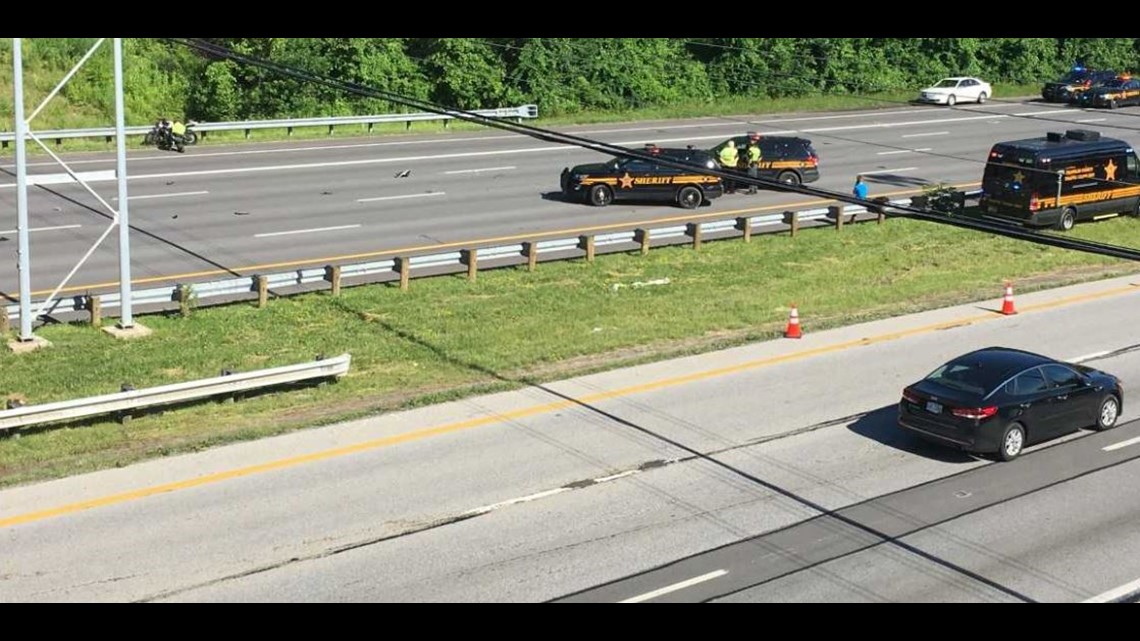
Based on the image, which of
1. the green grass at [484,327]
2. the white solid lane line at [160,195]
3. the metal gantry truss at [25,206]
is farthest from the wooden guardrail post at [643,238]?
the white solid lane line at [160,195]

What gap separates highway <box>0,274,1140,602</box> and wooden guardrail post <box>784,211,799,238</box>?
1261 centimetres

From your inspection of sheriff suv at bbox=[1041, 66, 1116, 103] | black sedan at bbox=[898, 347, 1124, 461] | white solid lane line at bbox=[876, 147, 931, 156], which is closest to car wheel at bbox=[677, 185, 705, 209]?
white solid lane line at bbox=[876, 147, 931, 156]

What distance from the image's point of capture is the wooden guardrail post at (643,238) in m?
30.1

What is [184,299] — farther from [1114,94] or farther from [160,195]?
[1114,94]

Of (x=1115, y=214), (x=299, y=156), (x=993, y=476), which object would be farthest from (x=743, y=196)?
(x=993, y=476)

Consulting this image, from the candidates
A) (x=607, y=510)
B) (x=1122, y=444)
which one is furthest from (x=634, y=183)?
(x=607, y=510)

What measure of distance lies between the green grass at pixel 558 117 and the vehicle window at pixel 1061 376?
3291cm

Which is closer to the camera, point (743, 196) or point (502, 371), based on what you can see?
point (502, 371)

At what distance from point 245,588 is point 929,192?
27497mm

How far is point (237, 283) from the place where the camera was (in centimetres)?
2456

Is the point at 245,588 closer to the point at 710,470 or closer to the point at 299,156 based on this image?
the point at 710,470

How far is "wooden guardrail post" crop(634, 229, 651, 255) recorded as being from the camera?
3012 cm

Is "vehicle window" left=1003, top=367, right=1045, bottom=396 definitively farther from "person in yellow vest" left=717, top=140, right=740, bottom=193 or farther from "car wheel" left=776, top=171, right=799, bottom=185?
"car wheel" left=776, top=171, right=799, bottom=185
